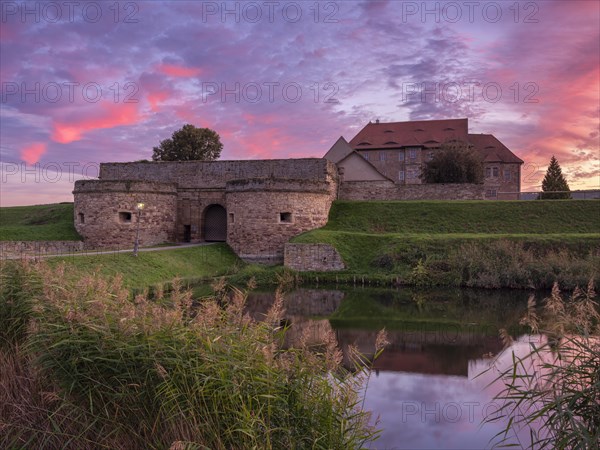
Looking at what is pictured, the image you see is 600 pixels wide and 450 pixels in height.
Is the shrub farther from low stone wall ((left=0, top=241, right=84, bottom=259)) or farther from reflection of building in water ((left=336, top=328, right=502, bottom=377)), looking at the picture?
low stone wall ((left=0, top=241, right=84, bottom=259))

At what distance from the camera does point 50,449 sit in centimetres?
466

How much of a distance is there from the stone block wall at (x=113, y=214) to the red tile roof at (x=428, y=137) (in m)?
28.5

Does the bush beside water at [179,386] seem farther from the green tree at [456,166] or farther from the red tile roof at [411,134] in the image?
the red tile roof at [411,134]

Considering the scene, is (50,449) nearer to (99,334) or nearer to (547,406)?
(99,334)

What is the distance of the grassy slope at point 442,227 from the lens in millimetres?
20234

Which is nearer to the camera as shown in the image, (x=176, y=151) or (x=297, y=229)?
(x=297, y=229)

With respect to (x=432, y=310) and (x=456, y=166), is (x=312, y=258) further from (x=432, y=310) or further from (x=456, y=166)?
(x=456, y=166)

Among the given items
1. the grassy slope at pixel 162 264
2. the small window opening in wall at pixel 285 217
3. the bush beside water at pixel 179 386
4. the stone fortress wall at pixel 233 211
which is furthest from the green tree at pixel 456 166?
the bush beside water at pixel 179 386

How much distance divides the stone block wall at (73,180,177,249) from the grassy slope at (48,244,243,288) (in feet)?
11.4

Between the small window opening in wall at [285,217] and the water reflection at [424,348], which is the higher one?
the small window opening in wall at [285,217]

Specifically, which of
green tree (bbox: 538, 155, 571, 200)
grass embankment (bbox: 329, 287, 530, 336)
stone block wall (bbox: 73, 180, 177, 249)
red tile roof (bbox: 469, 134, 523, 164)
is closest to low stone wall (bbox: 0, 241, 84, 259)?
stone block wall (bbox: 73, 180, 177, 249)

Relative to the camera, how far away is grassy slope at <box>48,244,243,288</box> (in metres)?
15.8

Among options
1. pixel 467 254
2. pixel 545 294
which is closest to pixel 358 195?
pixel 467 254

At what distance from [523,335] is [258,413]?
29.9 ft
